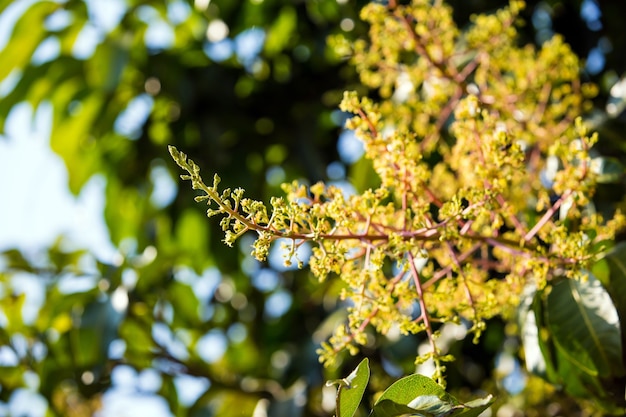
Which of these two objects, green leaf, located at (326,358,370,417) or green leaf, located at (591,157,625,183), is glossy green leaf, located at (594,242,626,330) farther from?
green leaf, located at (326,358,370,417)

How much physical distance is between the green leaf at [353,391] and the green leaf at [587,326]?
373 millimetres

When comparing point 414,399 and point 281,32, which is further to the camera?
point 281,32

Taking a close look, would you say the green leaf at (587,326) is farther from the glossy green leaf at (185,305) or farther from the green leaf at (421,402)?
the glossy green leaf at (185,305)

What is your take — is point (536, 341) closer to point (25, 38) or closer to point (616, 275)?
point (616, 275)

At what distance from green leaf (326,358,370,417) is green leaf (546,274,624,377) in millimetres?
373

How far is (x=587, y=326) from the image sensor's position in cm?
99

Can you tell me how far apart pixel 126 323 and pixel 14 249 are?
48cm

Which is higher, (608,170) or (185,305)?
(608,170)

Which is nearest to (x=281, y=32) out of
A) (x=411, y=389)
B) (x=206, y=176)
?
(x=206, y=176)

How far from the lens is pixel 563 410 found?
162 cm

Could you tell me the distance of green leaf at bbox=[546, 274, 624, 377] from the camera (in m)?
0.97

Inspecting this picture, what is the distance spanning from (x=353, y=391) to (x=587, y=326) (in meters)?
0.39

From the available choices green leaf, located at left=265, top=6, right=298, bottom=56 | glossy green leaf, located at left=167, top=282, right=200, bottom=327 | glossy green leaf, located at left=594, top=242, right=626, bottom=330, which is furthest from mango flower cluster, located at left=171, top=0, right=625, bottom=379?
glossy green leaf, located at left=167, top=282, right=200, bottom=327

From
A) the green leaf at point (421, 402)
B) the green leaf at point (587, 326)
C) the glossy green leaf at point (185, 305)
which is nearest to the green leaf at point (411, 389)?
the green leaf at point (421, 402)
